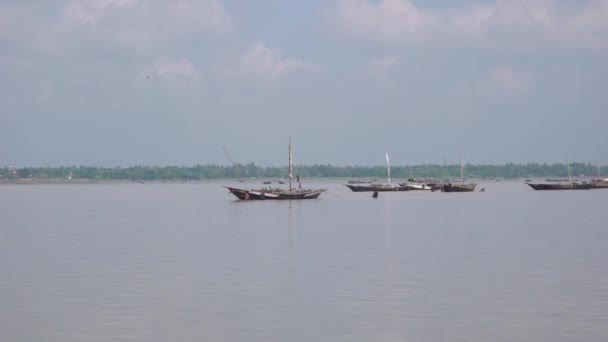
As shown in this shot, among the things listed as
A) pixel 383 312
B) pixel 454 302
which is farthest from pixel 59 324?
pixel 454 302

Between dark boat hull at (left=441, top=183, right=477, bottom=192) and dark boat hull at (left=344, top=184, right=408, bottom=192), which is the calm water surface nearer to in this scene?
dark boat hull at (left=441, top=183, right=477, bottom=192)

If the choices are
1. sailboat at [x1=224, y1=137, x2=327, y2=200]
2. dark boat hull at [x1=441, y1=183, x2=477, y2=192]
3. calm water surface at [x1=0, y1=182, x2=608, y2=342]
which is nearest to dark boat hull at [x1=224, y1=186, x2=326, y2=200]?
sailboat at [x1=224, y1=137, x2=327, y2=200]

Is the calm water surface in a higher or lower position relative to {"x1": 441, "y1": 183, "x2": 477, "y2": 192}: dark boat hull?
lower

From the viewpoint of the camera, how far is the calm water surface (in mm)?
27828

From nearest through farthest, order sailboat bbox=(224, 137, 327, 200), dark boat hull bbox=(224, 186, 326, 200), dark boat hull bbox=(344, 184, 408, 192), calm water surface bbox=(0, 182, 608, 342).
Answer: calm water surface bbox=(0, 182, 608, 342) < sailboat bbox=(224, 137, 327, 200) < dark boat hull bbox=(224, 186, 326, 200) < dark boat hull bbox=(344, 184, 408, 192)

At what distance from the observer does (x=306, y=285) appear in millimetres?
37125

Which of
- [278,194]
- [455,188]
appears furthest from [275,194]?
[455,188]

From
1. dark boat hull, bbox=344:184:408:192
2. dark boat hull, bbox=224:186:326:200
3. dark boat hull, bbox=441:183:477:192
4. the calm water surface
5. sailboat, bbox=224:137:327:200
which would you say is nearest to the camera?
the calm water surface

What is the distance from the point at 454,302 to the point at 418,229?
129ft

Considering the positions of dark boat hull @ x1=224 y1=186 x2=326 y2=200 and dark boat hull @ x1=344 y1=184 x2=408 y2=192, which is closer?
dark boat hull @ x1=224 y1=186 x2=326 y2=200

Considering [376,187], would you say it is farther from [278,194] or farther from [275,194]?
[275,194]

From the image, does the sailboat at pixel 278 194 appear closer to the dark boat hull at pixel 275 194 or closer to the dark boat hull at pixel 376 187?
the dark boat hull at pixel 275 194

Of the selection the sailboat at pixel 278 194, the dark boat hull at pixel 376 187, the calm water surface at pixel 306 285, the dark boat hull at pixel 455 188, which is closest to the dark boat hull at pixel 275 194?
the sailboat at pixel 278 194

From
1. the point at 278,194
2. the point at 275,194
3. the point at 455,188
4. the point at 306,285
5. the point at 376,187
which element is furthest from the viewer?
the point at 455,188
